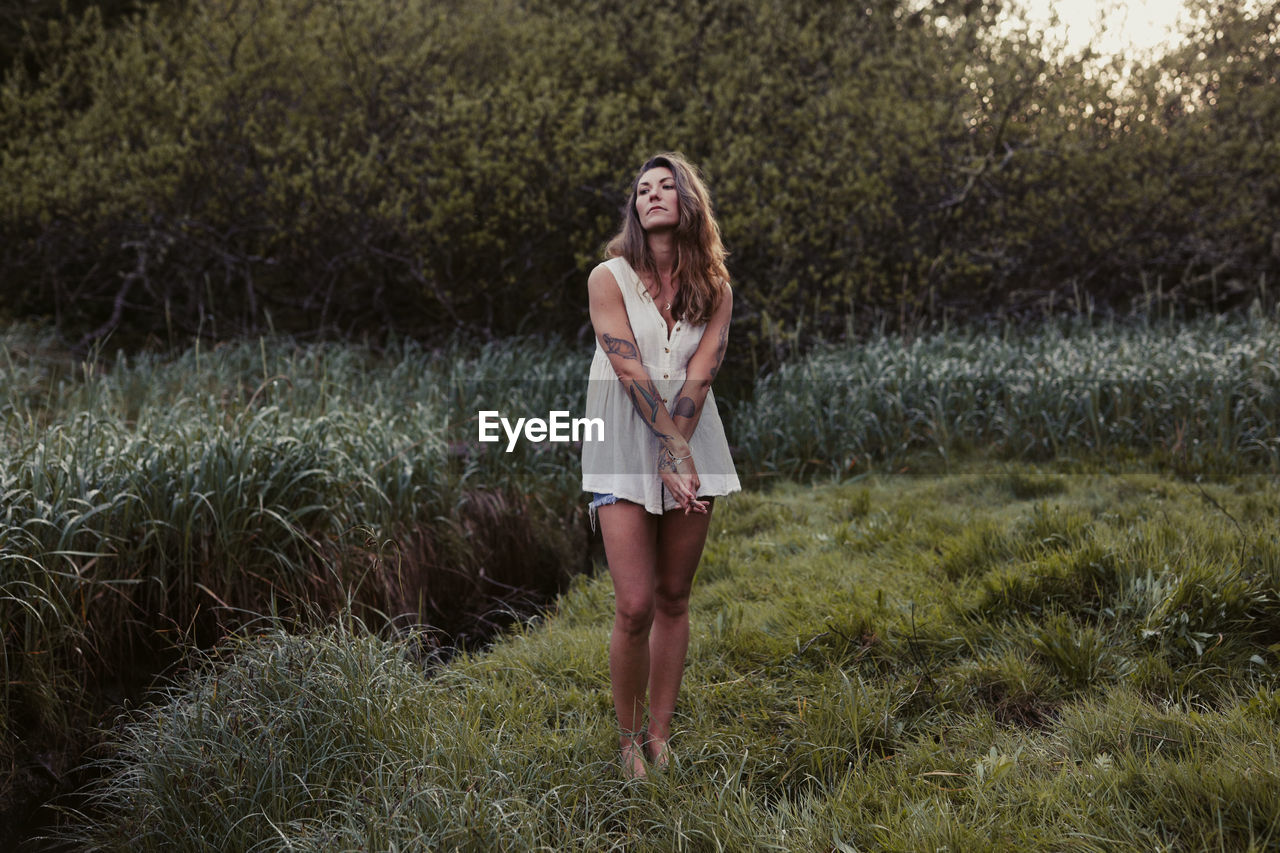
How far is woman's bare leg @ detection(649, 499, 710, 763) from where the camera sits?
2.54 m

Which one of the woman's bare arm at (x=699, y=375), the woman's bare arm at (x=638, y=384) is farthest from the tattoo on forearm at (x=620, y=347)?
the woman's bare arm at (x=699, y=375)

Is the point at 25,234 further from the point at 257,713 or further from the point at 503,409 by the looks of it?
the point at 257,713

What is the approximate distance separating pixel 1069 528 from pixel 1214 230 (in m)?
7.57

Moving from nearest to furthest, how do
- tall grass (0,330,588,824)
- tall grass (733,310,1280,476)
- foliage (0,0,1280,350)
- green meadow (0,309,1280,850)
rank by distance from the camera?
1. green meadow (0,309,1280,850)
2. tall grass (0,330,588,824)
3. tall grass (733,310,1280,476)
4. foliage (0,0,1280,350)

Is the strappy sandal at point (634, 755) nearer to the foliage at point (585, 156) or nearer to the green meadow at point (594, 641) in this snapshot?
the green meadow at point (594, 641)

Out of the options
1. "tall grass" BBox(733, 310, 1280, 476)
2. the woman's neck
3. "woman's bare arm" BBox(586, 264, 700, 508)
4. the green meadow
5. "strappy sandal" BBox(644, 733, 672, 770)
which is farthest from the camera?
"tall grass" BBox(733, 310, 1280, 476)

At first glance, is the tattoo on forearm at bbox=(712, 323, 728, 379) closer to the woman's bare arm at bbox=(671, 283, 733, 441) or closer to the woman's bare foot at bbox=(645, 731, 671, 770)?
the woman's bare arm at bbox=(671, 283, 733, 441)

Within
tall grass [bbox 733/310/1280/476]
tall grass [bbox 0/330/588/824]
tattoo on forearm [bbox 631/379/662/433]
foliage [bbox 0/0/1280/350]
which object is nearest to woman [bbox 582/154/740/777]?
tattoo on forearm [bbox 631/379/662/433]

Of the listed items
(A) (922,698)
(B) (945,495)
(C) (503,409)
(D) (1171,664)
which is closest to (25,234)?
(C) (503,409)

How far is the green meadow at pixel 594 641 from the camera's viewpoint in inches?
89.3

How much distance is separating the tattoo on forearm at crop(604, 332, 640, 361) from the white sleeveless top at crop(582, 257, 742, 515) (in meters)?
0.04

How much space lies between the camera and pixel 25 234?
930cm

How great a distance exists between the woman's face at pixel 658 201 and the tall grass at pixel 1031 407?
3706 millimetres

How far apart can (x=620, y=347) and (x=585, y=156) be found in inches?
249
